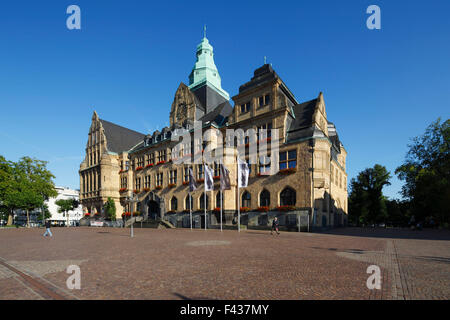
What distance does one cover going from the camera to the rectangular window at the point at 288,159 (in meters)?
27.4

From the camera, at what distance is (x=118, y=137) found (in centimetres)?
5384

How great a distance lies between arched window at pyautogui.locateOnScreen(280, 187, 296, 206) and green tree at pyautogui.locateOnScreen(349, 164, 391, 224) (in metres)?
31.2

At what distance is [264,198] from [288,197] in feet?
9.96

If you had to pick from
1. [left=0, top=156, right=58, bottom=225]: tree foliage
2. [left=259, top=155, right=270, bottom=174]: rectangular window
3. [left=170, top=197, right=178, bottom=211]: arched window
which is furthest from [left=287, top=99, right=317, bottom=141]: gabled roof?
[left=0, top=156, right=58, bottom=225]: tree foliage

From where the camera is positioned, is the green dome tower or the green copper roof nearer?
the green dome tower

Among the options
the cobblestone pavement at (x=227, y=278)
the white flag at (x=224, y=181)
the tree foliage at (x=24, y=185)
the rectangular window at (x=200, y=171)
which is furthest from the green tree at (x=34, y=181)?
the cobblestone pavement at (x=227, y=278)

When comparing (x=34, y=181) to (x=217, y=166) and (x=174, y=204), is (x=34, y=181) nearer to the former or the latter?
(x=174, y=204)

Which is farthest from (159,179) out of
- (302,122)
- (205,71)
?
(302,122)

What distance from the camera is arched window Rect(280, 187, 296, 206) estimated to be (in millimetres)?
26688

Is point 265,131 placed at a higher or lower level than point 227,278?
higher

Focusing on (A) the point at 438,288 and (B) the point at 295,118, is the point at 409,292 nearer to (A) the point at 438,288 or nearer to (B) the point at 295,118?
(A) the point at 438,288

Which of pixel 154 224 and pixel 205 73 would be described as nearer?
pixel 154 224

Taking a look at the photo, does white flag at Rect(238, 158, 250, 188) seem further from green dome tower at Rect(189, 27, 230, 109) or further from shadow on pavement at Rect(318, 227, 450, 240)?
green dome tower at Rect(189, 27, 230, 109)

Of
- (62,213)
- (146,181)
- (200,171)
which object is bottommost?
(62,213)
